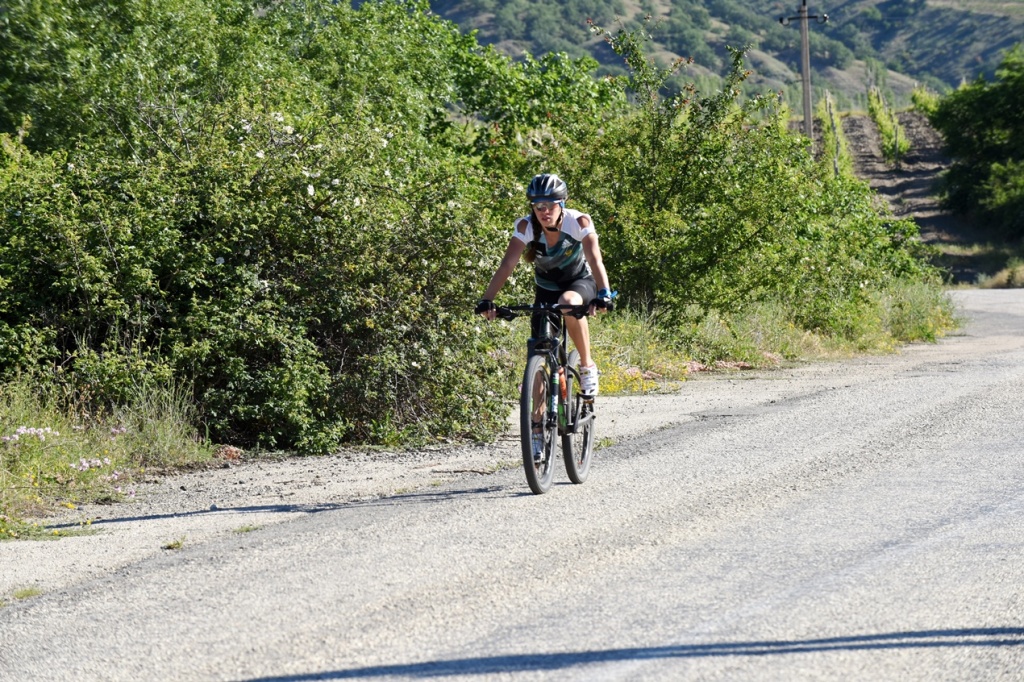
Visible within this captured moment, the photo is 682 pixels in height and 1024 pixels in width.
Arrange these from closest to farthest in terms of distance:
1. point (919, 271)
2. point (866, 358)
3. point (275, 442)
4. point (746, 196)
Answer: point (275, 442)
point (746, 196)
point (866, 358)
point (919, 271)

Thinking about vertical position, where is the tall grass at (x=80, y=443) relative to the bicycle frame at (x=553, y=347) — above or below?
below

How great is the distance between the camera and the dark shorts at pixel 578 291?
861cm

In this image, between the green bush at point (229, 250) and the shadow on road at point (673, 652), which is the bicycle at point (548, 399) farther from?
the shadow on road at point (673, 652)

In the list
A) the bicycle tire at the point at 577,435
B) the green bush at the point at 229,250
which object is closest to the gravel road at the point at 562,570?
the bicycle tire at the point at 577,435

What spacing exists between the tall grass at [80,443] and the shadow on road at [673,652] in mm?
4271

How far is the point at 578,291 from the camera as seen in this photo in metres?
8.59

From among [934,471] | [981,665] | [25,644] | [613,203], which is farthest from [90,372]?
[613,203]

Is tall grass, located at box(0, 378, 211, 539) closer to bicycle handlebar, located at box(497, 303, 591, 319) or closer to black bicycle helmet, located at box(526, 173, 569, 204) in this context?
bicycle handlebar, located at box(497, 303, 591, 319)

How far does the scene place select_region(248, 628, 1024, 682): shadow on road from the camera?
4.80 m

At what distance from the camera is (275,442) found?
1085 cm

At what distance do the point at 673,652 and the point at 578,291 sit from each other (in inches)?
155

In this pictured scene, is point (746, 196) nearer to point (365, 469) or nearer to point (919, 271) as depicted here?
point (365, 469)

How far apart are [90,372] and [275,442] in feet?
5.20

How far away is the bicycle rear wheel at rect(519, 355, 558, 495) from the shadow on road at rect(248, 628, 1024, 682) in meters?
3.19
